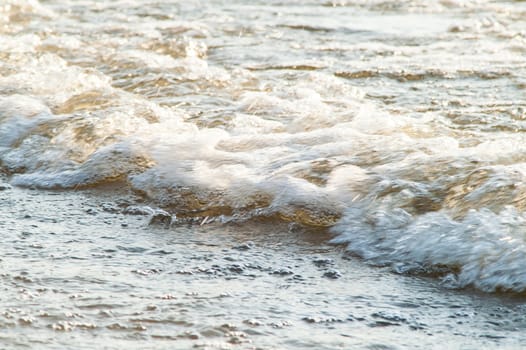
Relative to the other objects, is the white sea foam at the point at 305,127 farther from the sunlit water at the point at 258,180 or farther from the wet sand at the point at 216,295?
the wet sand at the point at 216,295

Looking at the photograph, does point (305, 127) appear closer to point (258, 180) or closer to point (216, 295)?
point (258, 180)

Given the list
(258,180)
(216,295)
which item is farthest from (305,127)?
(216,295)

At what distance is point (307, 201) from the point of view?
349 cm

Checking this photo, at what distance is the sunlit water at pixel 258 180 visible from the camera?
8.89 ft

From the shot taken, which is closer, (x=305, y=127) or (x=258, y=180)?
(x=258, y=180)

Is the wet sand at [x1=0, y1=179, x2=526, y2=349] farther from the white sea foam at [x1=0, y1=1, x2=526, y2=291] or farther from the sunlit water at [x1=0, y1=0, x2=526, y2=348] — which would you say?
the white sea foam at [x1=0, y1=1, x2=526, y2=291]

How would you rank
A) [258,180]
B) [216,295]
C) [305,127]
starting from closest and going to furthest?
[216,295], [258,180], [305,127]

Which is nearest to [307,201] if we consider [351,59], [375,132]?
[375,132]

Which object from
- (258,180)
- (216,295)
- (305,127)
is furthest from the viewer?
(305,127)

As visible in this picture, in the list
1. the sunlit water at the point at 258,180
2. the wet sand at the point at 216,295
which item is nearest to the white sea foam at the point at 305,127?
the sunlit water at the point at 258,180

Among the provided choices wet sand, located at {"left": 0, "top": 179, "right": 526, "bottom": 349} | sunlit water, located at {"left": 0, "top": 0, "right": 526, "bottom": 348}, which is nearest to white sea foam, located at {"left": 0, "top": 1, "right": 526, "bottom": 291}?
sunlit water, located at {"left": 0, "top": 0, "right": 526, "bottom": 348}

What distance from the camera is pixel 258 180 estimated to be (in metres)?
3.69

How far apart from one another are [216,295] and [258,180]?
100 centimetres

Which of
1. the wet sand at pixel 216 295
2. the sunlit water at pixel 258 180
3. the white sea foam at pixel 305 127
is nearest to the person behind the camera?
the wet sand at pixel 216 295
